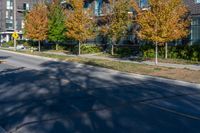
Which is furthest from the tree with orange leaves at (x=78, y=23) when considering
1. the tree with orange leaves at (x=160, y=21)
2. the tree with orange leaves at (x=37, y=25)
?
the tree with orange leaves at (x=160, y=21)

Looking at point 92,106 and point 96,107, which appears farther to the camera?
point 92,106

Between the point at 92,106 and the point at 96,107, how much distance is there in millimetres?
182

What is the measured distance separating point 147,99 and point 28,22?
3241 centimetres

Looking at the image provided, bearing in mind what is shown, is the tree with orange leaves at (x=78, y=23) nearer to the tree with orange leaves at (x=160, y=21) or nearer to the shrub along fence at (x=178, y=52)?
the shrub along fence at (x=178, y=52)

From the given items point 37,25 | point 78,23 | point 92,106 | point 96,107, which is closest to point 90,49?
point 78,23

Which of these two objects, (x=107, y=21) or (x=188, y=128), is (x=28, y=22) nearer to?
(x=107, y=21)

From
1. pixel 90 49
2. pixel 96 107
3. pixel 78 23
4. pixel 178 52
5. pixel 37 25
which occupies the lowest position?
pixel 96 107

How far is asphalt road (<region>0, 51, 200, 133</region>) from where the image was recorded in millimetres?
8023

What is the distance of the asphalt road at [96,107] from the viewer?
802 cm

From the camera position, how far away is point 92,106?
10.3m

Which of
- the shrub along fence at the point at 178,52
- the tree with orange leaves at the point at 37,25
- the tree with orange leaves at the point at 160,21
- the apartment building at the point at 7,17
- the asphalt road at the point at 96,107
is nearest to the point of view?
the asphalt road at the point at 96,107

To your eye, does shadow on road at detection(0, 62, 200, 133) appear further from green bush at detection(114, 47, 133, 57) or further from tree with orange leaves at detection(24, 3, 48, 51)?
tree with orange leaves at detection(24, 3, 48, 51)

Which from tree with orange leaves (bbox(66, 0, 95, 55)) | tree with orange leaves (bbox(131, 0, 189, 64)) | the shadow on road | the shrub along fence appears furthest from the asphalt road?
tree with orange leaves (bbox(66, 0, 95, 55))

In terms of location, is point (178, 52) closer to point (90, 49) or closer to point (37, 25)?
point (90, 49)
